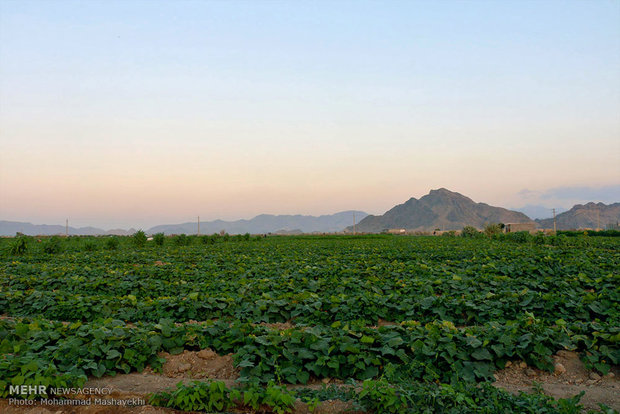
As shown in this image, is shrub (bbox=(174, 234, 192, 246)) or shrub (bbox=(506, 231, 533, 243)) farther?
shrub (bbox=(174, 234, 192, 246))

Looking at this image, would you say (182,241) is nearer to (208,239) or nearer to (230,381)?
(208,239)

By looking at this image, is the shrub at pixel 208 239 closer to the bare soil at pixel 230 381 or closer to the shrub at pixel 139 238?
the shrub at pixel 139 238

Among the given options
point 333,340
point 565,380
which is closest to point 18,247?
point 333,340

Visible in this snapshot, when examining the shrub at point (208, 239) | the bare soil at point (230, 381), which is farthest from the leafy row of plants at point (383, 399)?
the shrub at point (208, 239)

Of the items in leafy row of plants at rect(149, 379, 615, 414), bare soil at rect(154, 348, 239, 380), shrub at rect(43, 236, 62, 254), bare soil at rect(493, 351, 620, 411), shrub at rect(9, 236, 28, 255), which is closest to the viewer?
leafy row of plants at rect(149, 379, 615, 414)

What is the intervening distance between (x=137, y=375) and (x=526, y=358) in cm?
522

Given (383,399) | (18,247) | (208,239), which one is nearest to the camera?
(383,399)

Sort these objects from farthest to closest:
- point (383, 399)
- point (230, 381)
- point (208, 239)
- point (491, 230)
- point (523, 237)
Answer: point (491, 230), point (208, 239), point (523, 237), point (230, 381), point (383, 399)

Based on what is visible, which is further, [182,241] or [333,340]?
[182,241]

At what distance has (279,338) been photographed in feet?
16.6

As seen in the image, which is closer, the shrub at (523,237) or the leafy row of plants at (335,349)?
the leafy row of plants at (335,349)

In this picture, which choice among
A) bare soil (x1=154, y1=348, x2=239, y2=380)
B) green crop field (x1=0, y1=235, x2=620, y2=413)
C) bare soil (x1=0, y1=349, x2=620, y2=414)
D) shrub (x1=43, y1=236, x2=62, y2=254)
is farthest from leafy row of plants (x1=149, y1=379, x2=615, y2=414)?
shrub (x1=43, y1=236, x2=62, y2=254)

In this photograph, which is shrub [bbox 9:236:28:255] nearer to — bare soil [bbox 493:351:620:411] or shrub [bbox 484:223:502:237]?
bare soil [bbox 493:351:620:411]

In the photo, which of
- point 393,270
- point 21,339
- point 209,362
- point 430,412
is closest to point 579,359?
point 430,412
